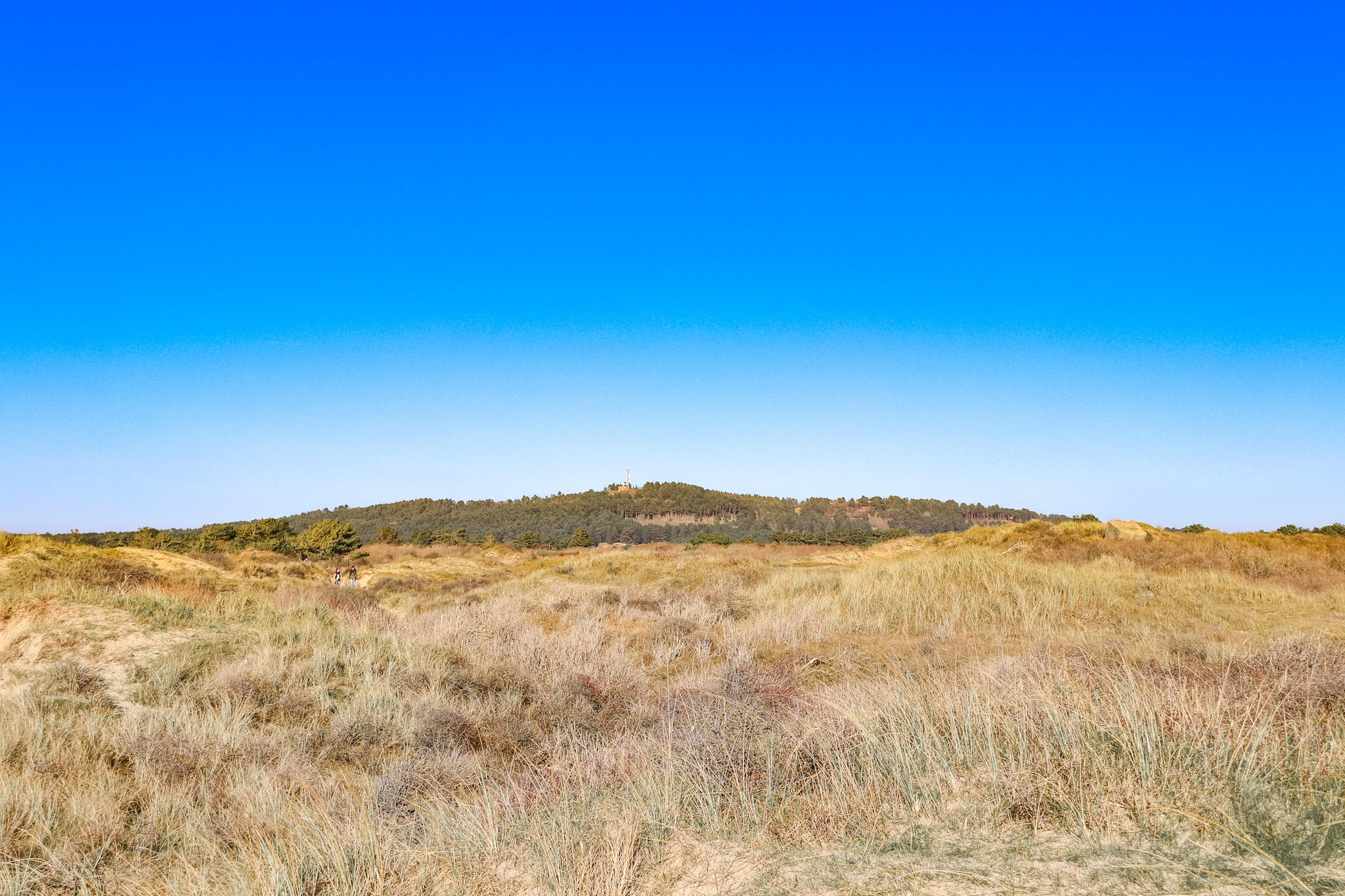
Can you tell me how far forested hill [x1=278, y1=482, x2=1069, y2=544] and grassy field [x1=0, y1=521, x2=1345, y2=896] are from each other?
55812 mm

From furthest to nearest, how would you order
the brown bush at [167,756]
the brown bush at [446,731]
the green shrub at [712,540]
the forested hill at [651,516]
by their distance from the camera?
the forested hill at [651,516]
the green shrub at [712,540]
the brown bush at [446,731]
the brown bush at [167,756]

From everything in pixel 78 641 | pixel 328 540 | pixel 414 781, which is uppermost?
pixel 328 540

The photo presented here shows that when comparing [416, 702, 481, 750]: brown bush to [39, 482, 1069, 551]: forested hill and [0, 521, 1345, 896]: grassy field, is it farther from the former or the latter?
[39, 482, 1069, 551]: forested hill

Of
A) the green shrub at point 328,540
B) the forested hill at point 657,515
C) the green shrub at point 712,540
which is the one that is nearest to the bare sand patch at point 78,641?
the green shrub at point 328,540

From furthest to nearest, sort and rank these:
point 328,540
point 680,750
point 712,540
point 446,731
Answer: point 712,540, point 328,540, point 446,731, point 680,750

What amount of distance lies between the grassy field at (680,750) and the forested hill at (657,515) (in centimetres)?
5581

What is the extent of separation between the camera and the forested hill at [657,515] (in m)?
73.1

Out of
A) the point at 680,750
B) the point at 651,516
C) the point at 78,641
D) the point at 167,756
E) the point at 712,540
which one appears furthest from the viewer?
the point at 651,516

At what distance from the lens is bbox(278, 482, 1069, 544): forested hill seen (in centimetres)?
7306

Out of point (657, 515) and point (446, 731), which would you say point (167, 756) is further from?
point (657, 515)

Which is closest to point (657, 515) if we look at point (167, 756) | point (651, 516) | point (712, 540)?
point (651, 516)

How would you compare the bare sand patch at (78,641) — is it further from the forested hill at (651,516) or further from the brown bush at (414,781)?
the forested hill at (651,516)

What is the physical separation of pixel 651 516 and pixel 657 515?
802 mm

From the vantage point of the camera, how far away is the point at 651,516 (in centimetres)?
8862
